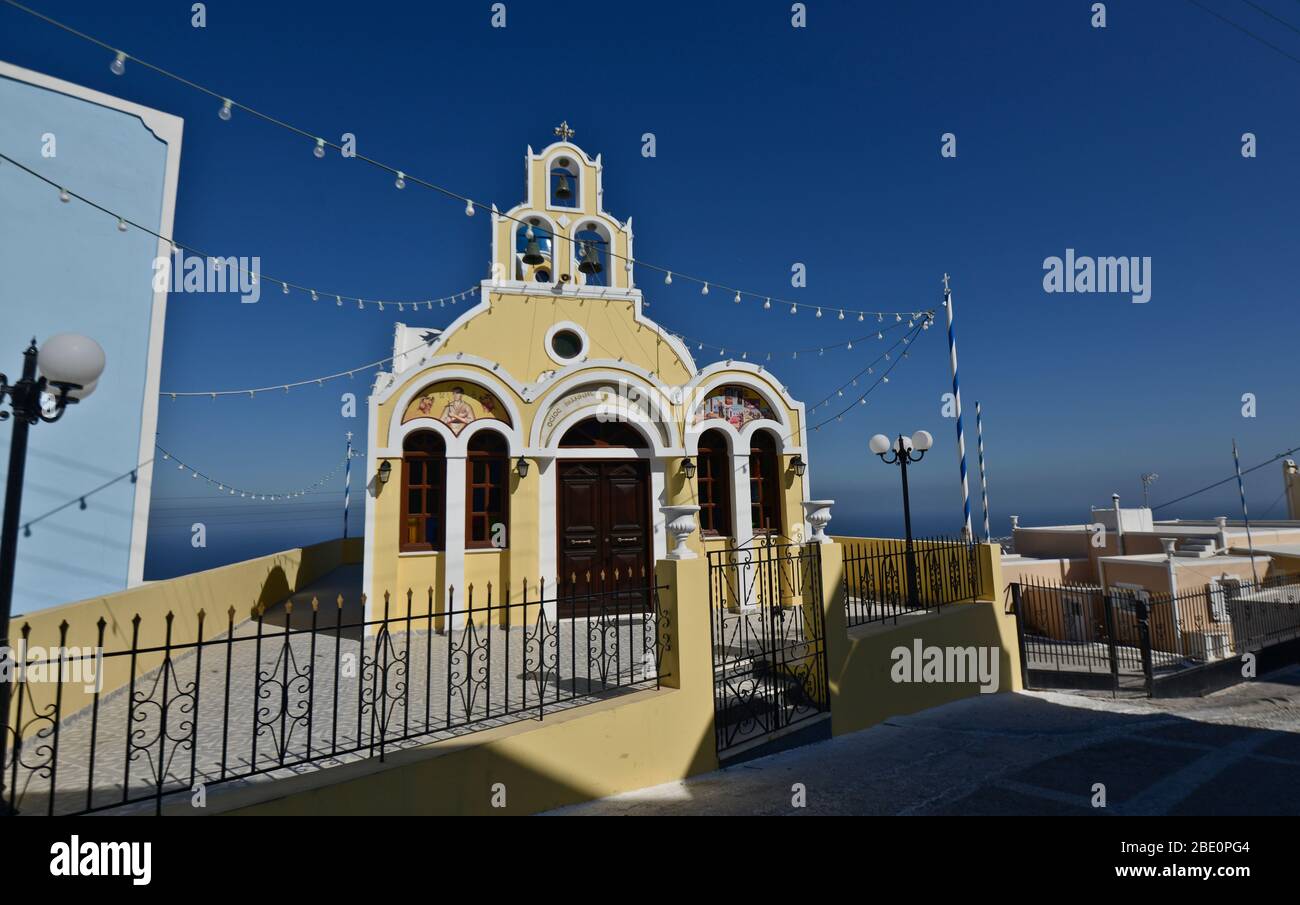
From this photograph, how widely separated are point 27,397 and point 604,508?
7.64m

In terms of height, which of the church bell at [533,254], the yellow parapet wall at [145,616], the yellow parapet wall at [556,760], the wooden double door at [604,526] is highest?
the church bell at [533,254]

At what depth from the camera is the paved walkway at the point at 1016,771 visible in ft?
15.3

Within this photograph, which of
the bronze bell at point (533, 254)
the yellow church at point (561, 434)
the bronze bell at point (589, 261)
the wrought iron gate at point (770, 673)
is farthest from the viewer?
the bronze bell at point (589, 261)

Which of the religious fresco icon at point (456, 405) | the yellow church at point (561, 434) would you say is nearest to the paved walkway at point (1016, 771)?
the yellow church at point (561, 434)

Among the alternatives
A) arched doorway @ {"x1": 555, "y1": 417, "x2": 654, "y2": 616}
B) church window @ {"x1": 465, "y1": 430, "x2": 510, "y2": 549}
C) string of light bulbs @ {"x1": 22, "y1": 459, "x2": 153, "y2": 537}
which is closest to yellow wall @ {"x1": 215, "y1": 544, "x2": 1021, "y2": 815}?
arched doorway @ {"x1": 555, "y1": 417, "x2": 654, "y2": 616}

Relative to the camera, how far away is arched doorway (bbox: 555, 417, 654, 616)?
1048 centimetres

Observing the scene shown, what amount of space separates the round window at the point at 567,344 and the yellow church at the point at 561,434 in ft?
0.09

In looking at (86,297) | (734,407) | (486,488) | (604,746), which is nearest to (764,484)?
(734,407)

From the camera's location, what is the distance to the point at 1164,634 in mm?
17547

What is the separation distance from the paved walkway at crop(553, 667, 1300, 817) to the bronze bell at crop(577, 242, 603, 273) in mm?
8705

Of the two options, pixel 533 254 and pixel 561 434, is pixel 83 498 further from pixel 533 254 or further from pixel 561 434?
pixel 533 254

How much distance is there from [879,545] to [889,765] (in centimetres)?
628

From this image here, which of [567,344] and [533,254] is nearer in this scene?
[533,254]

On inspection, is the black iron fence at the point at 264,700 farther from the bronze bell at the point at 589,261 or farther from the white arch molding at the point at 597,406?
the bronze bell at the point at 589,261
